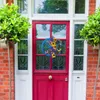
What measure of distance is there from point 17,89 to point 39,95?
1.49 ft

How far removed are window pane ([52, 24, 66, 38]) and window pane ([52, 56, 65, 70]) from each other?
0.43 meters

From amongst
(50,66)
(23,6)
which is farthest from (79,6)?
(50,66)

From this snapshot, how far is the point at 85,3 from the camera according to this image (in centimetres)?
474

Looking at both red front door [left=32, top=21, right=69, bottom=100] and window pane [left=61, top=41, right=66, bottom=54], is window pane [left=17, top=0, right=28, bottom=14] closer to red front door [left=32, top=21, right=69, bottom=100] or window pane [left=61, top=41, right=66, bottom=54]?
red front door [left=32, top=21, right=69, bottom=100]

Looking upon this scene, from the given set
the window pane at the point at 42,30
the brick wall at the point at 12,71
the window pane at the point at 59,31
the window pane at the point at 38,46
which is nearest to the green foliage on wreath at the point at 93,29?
the brick wall at the point at 12,71

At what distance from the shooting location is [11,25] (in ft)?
13.4

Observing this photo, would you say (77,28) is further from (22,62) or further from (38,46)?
(22,62)

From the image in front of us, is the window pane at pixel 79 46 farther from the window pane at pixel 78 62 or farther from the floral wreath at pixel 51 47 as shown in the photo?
the floral wreath at pixel 51 47

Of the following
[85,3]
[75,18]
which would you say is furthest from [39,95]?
[85,3]

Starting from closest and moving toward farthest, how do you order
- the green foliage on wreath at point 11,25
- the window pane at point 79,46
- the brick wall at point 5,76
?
the green foliage on wreath at point 11,25 < the brick wall at point 5,76 < the window pane at point 79,46

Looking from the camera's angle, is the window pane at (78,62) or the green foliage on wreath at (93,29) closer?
the green foliage on wreath at (93,29)

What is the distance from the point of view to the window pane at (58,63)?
4.88 m

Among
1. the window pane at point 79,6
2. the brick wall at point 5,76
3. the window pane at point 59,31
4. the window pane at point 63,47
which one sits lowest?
the brick wall at point 5,76

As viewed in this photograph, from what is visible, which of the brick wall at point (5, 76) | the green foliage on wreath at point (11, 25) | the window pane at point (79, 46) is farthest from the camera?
the window pane at point (79, 46)
